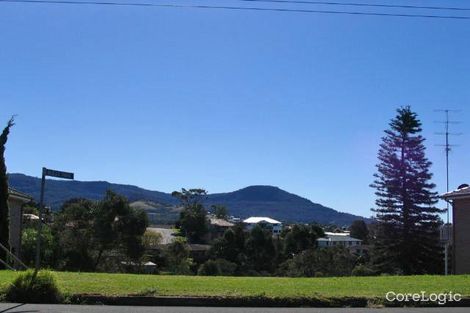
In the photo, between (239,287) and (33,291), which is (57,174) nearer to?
(33,291)

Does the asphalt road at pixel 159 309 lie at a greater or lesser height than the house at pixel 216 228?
lesser

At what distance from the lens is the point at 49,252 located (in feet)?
123

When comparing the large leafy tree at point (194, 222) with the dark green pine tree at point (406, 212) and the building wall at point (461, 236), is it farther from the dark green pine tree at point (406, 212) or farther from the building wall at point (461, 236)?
the building wall at point (461, 236)

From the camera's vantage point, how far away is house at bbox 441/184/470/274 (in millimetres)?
34000

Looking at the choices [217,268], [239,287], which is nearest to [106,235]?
[217,268]

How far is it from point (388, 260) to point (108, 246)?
23.3m

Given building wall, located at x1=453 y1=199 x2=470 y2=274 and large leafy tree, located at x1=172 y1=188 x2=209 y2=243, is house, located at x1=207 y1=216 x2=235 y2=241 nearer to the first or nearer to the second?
large leafy tree, located at x1=172 y1=188 x2=209 y2=243

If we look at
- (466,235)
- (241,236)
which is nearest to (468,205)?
(466,235)

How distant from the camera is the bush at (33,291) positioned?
12250mm

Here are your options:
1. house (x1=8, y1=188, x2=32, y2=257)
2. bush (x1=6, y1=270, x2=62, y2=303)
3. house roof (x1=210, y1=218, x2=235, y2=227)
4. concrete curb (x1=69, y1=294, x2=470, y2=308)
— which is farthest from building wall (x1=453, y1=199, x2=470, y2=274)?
house roof (x1=210, y1=218, x2=235, y2=227)

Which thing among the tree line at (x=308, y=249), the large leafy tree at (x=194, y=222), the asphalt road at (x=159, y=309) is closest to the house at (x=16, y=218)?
the tree line at (x=308, y=249)

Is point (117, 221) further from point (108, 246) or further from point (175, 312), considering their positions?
point (175, 312)

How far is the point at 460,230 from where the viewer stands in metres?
34.6

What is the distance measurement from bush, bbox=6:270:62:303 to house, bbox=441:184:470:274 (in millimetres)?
26546
